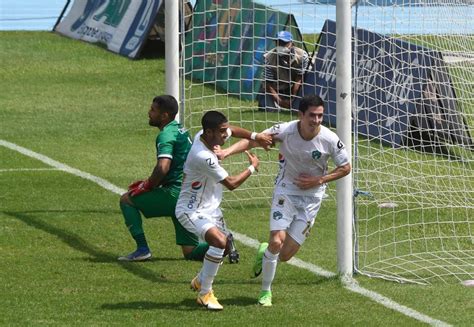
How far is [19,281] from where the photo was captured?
1167 centimetres

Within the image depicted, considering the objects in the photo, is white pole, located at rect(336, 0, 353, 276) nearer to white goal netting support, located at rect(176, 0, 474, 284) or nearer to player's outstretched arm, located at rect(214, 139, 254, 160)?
white goal netting support, located at rect(176, 0, 474, 284)

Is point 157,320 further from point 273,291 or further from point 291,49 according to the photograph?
point 291,49

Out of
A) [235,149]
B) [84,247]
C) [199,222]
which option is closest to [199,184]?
[199,222]

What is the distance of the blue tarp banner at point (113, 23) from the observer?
90.5 ft

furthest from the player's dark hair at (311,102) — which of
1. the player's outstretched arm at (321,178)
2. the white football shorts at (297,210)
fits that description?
the white football shorts at (297,210)

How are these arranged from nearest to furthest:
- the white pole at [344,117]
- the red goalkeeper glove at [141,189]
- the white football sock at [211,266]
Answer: the white football sock at [211,266], the white pole at [344,117], the red goalkeeper glove at [141,189]

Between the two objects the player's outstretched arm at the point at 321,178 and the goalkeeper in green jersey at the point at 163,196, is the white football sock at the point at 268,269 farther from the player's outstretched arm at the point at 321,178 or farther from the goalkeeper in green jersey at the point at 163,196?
the goalkeeper in green jersey at the point at 163,196

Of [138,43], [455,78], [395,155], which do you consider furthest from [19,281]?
[138,43]

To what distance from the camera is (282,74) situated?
16.8 m

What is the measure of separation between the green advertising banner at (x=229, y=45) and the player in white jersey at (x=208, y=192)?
456 cm

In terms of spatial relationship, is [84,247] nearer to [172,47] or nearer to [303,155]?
[172,47]

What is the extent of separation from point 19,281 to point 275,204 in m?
2.51

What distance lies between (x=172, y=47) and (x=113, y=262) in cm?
253

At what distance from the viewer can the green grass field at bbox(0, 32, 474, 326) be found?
10531 millimetres
